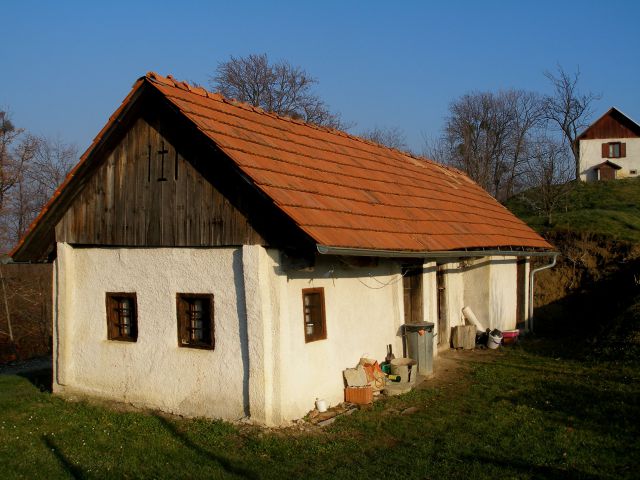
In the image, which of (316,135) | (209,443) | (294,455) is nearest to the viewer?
(294,455)

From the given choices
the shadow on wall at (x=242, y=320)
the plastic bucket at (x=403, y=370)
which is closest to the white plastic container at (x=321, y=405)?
the shadow on wall at (x=242, y=320)

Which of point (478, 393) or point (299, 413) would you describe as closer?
point (299, 413)

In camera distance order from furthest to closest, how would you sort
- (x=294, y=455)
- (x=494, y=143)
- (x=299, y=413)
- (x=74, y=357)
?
(x=494, y=143) → (x=74, y=357) → (x=299, y=413) → (x=294, y=455)

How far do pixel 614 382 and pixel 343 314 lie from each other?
5.10 meters

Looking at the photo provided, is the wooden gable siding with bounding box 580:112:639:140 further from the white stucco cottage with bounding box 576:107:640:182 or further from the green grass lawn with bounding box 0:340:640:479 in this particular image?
the green grass lawn with bounding box 0:340:640:479

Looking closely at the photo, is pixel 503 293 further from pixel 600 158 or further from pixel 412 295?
pixel 600 158

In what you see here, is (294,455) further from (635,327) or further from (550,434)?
(635,327)

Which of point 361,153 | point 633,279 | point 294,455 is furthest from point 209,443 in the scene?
point 633,279

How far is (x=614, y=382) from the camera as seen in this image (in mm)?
10234

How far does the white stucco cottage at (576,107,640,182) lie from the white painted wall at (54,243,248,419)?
4204cm

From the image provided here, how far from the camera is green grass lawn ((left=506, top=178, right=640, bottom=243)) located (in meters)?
24.2

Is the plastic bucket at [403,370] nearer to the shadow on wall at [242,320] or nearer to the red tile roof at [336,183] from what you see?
the red tile roof at [336,183]

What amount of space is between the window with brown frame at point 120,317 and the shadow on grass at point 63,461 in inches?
87.2

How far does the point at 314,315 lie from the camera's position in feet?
28.9
